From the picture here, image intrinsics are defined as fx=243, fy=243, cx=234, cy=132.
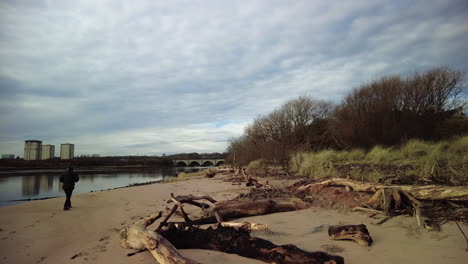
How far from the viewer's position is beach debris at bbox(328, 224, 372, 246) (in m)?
3.47

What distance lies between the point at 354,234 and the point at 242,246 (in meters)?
1.65

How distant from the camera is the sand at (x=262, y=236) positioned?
3174mm

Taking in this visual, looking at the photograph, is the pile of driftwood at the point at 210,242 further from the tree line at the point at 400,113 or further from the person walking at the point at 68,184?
the tree line at the point at 400,113

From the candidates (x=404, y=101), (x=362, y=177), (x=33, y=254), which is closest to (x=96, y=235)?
(x=33, y=254)

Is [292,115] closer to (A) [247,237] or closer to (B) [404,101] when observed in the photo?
(B) [404,101]

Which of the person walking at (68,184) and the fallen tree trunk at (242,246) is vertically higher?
the person walking at (68,184)

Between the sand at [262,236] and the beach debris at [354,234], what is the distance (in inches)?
3.4

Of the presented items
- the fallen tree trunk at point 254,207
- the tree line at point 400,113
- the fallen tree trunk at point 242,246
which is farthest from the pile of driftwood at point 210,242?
the tree line at point 400,113

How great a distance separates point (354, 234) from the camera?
3.56m

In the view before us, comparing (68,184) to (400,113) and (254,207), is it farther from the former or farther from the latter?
(400,113)

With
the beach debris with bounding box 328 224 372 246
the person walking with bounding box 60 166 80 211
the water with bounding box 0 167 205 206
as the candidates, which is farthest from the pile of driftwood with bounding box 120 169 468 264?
the water with bounding box 0 167 205 206

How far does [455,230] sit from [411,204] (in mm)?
1263

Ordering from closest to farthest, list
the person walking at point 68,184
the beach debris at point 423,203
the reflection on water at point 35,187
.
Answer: the beach debris at point 423,203, the person walking at point 68,184, the reflection on water at point 35,187

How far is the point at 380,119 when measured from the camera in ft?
50.8
